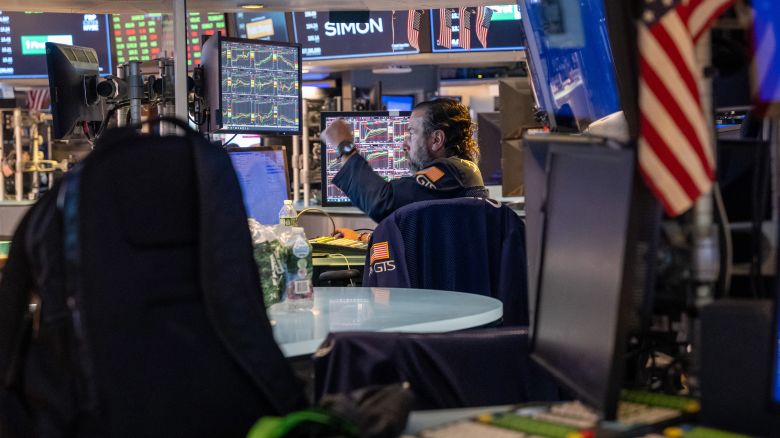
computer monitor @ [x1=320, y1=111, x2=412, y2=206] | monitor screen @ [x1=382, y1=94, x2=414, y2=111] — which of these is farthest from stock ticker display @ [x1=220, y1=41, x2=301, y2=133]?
monitor screen @ [x1=382, y1=94, x2=414, y2=111]

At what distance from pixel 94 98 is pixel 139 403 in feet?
8.45

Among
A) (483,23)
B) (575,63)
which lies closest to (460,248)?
(575,63)

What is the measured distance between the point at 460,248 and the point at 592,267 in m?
1.85

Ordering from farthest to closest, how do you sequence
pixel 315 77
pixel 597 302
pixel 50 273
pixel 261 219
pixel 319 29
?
pixel 315 77
pixel 319 29
pixel 261 219
pixel 50 273
pixel 597 302

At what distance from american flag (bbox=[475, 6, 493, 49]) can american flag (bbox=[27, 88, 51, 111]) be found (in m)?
6.63

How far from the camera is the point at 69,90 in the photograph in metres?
3.74

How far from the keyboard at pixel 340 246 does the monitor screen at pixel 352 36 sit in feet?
13.1

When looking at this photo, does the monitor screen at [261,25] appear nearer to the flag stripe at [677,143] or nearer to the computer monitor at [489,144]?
the computer monitor at [489,144]

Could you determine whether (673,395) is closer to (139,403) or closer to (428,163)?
(139,403)

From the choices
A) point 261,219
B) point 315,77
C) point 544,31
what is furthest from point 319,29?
point 544,31

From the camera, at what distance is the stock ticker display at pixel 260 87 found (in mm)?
3641

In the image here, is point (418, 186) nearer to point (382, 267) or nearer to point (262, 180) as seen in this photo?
point (382, 267)

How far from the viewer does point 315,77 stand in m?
11.3

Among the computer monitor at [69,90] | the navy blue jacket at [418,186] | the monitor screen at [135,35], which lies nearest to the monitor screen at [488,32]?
the monitor screen at [135,35]
